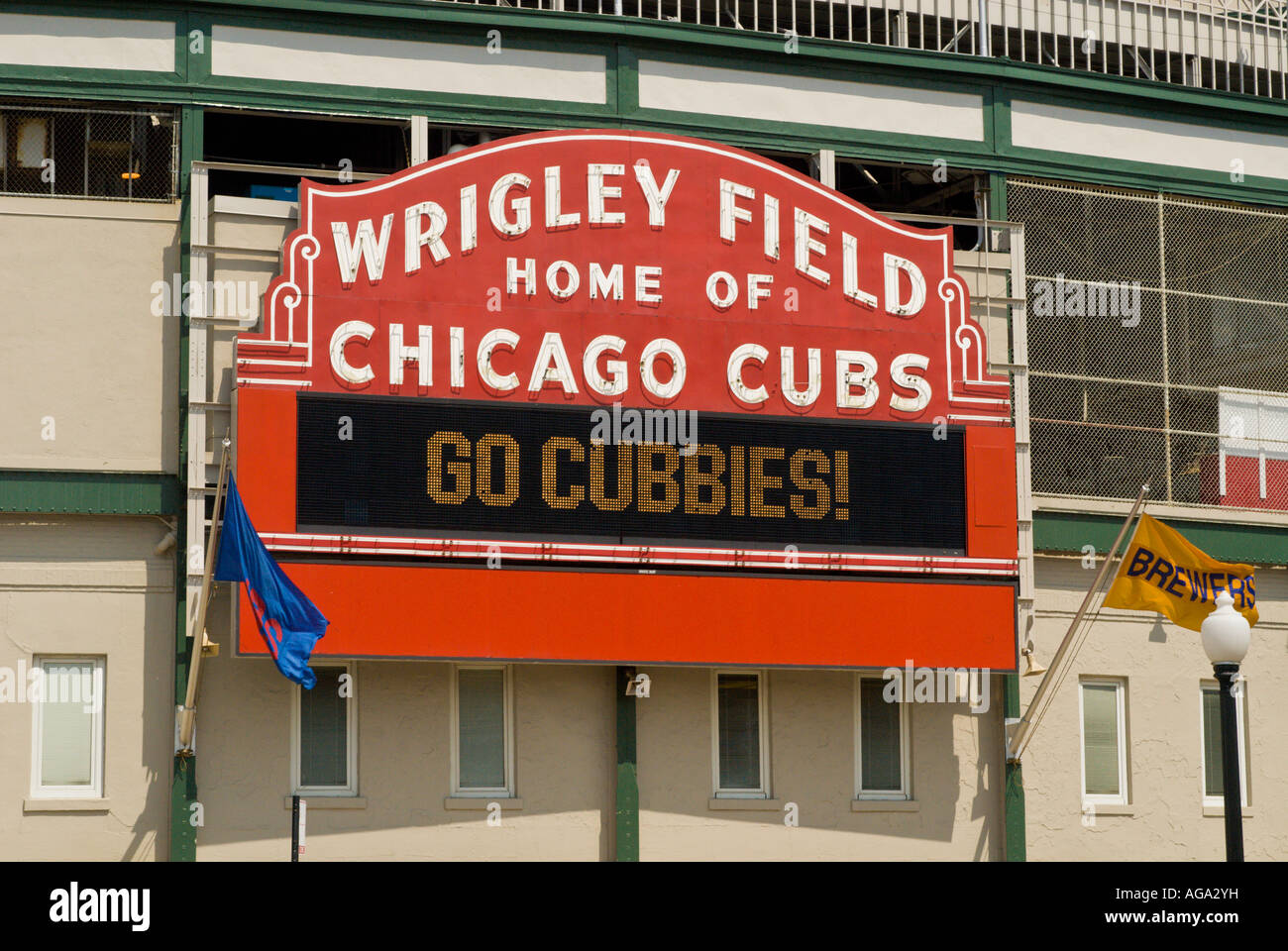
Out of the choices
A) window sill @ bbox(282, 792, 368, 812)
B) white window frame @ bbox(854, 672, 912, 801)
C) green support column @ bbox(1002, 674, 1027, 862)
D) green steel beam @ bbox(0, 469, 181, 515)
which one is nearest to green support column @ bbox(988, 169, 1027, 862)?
green support column @ bbox(1002, 674, 1027, 862)

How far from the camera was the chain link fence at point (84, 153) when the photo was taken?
22266 mm

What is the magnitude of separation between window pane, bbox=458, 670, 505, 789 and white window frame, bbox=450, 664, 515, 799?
0.04 metres

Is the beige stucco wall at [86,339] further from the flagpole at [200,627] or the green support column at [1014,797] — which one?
the green support column at [1014,797]

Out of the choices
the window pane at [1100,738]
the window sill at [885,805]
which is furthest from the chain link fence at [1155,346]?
the window sill at [885,805]

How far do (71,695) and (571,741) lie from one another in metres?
5.28

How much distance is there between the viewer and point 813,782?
22.4 meters

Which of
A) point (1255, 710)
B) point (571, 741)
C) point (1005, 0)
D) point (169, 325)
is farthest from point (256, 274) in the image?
point (1255, 710)

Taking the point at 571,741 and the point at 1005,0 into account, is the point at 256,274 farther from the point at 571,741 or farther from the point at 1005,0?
the point at 1005,0

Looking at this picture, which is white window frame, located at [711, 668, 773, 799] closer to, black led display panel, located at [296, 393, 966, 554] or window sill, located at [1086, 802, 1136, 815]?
black led display panel, located at [296, 393, 966, 554]

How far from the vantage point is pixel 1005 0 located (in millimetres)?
25922

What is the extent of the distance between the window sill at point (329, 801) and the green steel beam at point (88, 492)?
329 cm
